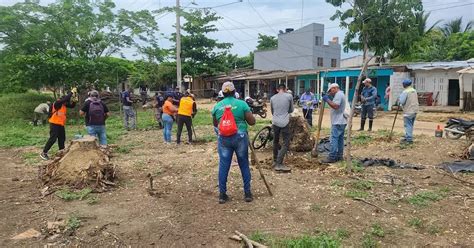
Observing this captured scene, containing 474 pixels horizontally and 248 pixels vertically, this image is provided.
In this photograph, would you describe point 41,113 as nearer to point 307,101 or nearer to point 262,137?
point 307,101

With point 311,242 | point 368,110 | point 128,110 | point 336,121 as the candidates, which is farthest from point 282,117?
point 128,110

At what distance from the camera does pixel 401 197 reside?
5.79 meters

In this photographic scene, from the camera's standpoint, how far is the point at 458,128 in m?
10.8

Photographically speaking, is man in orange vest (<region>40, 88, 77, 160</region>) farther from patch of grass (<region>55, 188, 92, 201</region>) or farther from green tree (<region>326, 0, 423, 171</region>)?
green tree (<region>326, 0, 423, 171</region>)

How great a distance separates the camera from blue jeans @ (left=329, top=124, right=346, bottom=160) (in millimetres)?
7902

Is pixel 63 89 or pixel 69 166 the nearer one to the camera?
pixel 69 166

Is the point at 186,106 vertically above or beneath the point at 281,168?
above

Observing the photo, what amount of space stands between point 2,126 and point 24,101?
6.25 m

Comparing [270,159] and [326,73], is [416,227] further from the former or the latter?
[326,73]

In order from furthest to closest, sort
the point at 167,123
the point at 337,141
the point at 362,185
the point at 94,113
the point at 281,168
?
the point at 167,123, the point at 94,113, the point at 337,141, the point at 281,168, the point at 362,185

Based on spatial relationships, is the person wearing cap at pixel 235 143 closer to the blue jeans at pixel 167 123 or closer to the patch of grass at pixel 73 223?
the patch of grass at pixel 73 223

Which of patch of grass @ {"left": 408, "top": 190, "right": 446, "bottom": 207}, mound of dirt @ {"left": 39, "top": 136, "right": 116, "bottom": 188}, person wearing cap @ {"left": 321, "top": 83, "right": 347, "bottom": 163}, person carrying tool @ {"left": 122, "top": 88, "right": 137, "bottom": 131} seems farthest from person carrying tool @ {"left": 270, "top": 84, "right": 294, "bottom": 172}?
person carrying tool @ {"left": 122, "top": 88, "right": 137, "bottom": 131}

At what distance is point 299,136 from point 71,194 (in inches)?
201

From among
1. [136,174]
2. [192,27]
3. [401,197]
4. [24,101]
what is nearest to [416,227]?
[401,197]
